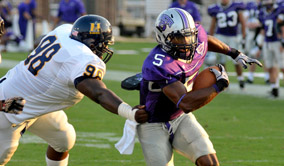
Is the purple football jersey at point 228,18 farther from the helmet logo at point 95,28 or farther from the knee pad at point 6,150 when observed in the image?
the knee pad at point 6,150

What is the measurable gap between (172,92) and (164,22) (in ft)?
2.24

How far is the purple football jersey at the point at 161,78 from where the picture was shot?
4.71 metres

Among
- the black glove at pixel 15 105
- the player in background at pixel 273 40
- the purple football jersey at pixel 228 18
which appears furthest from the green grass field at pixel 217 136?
the black glove at pixel 15 105

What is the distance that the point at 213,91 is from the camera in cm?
457

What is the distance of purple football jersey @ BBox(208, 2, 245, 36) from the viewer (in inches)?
491

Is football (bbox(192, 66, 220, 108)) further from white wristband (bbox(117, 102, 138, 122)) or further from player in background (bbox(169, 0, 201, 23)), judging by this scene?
player in background (bbox(169, 0, 201, 23))

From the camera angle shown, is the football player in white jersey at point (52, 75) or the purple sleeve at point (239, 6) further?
the purple sleeve at point (239, 6)

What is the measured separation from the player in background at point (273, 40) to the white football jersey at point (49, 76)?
7096 millimetres

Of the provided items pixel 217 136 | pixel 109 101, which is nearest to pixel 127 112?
pixel 109 101

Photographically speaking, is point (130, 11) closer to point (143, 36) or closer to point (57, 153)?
point (143, 36)

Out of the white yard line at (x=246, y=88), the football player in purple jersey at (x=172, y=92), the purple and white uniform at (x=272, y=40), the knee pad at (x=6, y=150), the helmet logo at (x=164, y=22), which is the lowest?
the white yard line at (x=246, y=88)

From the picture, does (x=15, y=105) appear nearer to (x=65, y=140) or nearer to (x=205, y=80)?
(x=65, y=140)

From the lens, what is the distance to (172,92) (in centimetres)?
461

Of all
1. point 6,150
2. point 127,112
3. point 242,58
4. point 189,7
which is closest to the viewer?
point 127,112
